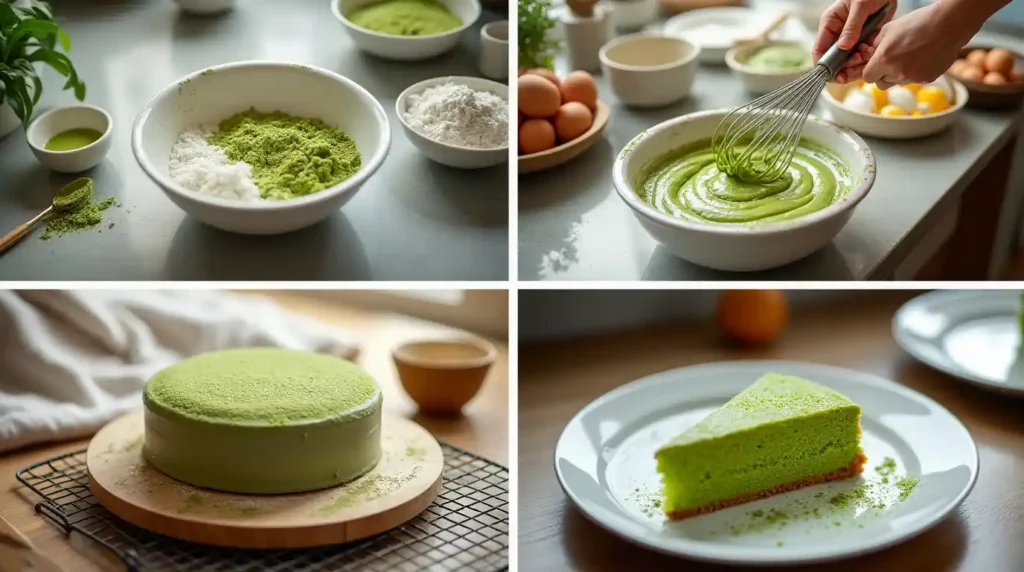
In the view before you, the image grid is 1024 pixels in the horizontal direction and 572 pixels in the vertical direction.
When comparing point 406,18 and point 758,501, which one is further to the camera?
point 406,18

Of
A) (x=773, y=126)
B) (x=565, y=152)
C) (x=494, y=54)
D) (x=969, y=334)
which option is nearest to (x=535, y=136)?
(x=565, y=152)

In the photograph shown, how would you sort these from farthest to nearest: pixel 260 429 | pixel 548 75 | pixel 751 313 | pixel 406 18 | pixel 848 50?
pixel 751 313 → pixel 406 18 → pixel 548 75 → pixel 848 50 → pixel 260 429

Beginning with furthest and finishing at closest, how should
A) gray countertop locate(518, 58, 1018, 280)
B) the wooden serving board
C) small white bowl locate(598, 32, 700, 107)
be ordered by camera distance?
small white bowl locate(598, 32, 700, 107), gray countertop locate(518, 58, 1018, 280), the wooden serving board

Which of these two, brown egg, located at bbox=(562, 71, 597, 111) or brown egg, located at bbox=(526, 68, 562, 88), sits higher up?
brown egg, located at bbox=(526, 68, 562, 88)

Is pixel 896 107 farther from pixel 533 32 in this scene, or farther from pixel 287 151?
pixel 287 151

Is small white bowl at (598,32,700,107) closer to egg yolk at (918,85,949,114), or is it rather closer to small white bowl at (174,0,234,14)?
egg yolk at (918,85,949,114)

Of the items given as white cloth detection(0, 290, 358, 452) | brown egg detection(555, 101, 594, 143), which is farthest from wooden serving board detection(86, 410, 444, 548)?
brown egg detection(555, 101, 594, 143)
